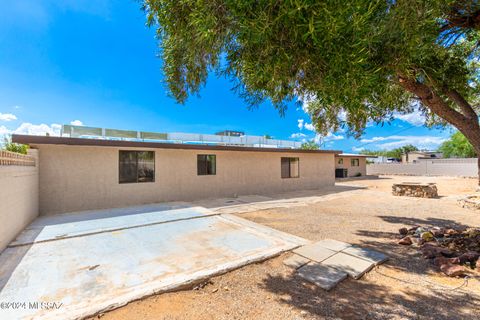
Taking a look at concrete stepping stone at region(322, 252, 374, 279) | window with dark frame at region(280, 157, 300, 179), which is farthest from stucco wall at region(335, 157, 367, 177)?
concrete stepping stone at region(322, 252, 374, 279)

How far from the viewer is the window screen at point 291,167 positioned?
1307 centimetres

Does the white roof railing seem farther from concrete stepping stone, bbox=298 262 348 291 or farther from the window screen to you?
concrete stepping stone, bbox=298 262 348 291

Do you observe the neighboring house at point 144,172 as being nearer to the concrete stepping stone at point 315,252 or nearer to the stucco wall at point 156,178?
the stucco wall at point 156,178

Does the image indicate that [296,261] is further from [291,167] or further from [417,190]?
[417,190]

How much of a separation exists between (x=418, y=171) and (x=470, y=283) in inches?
1156

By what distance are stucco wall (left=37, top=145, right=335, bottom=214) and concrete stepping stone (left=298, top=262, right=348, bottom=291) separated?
707cm

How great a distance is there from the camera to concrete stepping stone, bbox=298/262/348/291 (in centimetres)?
299

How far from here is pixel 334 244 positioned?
436cm

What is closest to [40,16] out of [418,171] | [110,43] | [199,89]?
[110,43]

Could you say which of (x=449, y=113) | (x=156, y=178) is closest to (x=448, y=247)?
(x=449, y=113)

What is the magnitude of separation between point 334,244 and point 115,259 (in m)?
4.03

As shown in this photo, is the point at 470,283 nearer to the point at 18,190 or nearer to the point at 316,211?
the point at 316,211

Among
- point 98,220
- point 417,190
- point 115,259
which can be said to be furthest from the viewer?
point 417,190

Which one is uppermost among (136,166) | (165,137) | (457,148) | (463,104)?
(457,148)
